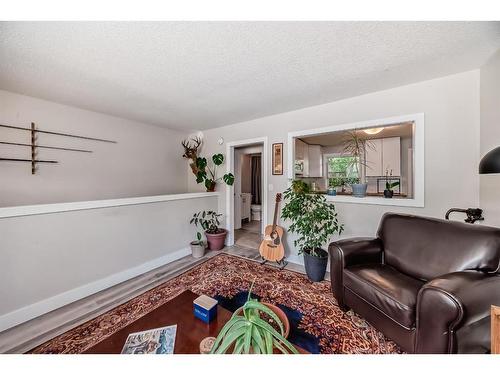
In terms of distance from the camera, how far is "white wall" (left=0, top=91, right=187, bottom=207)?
2.18 meters

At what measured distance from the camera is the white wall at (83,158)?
218cm

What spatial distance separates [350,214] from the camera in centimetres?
246

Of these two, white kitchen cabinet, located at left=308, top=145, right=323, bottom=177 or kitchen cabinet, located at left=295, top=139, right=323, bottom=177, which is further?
white kitchen cabinet, located at left=308, top=145, right=323, bottom=177

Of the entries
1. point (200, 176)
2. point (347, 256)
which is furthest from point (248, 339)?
point (200, 176)

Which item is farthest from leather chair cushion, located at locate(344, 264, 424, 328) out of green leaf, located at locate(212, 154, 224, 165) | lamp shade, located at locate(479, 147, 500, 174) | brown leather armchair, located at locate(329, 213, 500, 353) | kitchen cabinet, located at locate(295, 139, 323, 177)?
kitchen cabinet, located at locate(295, 139, 323, 177)

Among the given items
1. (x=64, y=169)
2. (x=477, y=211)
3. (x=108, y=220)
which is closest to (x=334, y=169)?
(x=477, y=211)

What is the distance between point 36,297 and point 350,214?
11.3 feet

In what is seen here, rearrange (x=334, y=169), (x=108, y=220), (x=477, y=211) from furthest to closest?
(x=334, y=169)
(x=108, y=220)
(x=477, y=211)

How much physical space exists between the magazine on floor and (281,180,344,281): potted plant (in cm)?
172

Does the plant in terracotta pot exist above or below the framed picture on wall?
below

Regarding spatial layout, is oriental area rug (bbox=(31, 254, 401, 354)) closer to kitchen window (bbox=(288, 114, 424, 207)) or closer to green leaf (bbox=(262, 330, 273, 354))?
green leaf (bbox=(262, 330, 273, 354))

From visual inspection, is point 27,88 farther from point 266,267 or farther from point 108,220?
point 266,267

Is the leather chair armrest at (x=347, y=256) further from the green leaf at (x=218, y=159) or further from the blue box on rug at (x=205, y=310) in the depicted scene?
the green leaf at (x=218, y=159)

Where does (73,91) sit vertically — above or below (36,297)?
above
